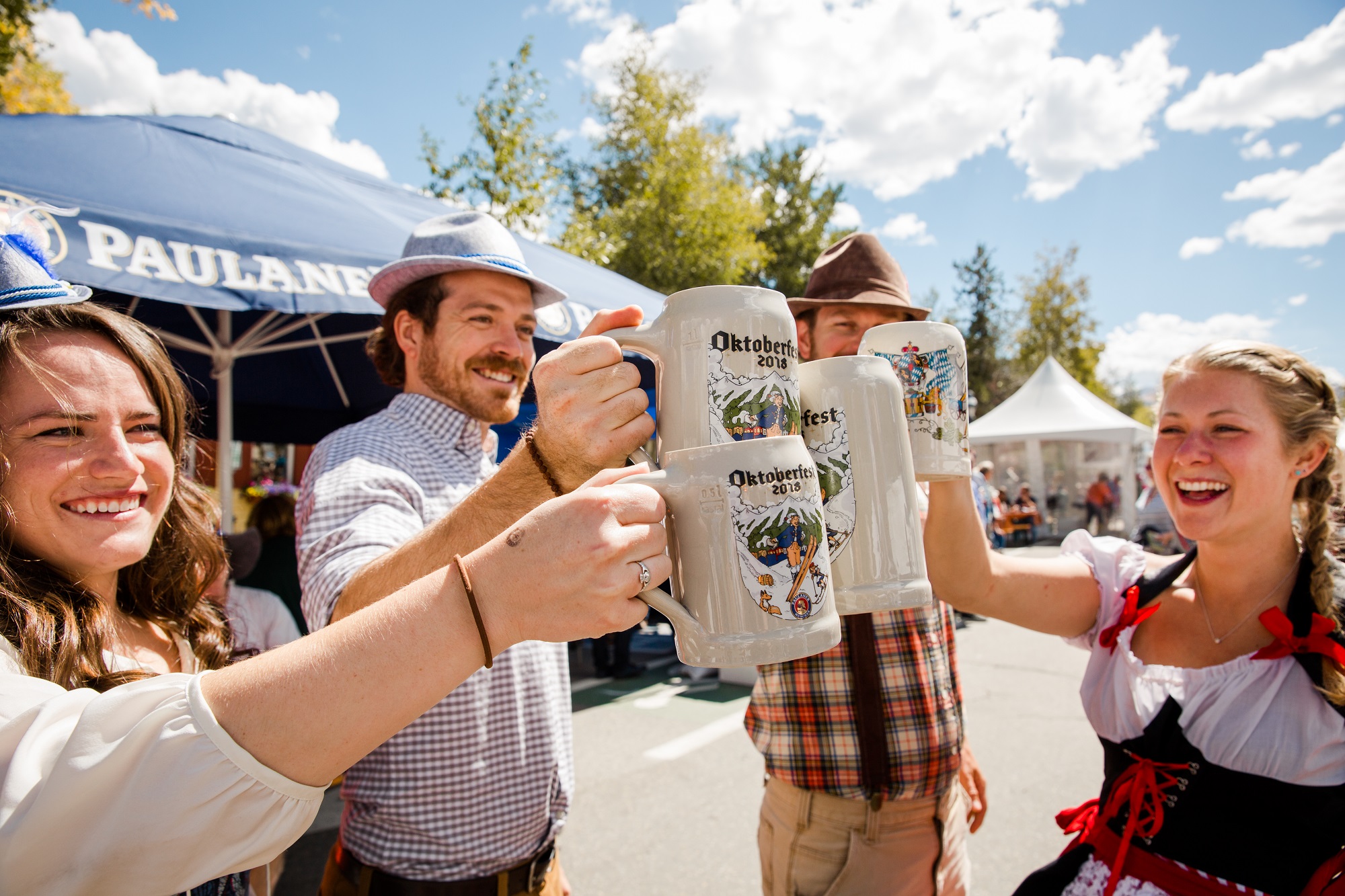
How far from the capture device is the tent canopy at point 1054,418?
14555 mm

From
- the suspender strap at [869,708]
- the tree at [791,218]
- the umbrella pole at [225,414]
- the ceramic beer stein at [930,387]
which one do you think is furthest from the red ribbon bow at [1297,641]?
the tree at [791,218]

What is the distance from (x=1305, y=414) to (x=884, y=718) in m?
1.26

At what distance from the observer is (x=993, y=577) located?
1785 mm

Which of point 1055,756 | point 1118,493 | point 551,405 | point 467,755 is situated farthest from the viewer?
point 1118,493

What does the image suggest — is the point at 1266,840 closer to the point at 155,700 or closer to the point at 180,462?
the point at 155,700

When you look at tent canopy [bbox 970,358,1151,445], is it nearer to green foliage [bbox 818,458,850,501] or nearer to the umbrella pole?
the umbrella pole

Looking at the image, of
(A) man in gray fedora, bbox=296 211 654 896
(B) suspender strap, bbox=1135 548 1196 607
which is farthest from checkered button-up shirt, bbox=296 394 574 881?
(B) suspender strap, bbox=1135 548 1196 607

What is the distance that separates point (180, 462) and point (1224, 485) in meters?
2.30

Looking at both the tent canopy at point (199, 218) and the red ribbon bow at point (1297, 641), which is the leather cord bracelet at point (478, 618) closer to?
the red ribbon bow at point (1297, 641)

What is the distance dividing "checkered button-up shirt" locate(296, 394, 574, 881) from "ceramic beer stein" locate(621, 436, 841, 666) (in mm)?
752

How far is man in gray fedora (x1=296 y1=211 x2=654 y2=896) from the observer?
3.39 ft

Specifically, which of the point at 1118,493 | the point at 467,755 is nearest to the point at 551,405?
the point at 467,755

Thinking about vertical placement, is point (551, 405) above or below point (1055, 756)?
above

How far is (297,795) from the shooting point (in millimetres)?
686
